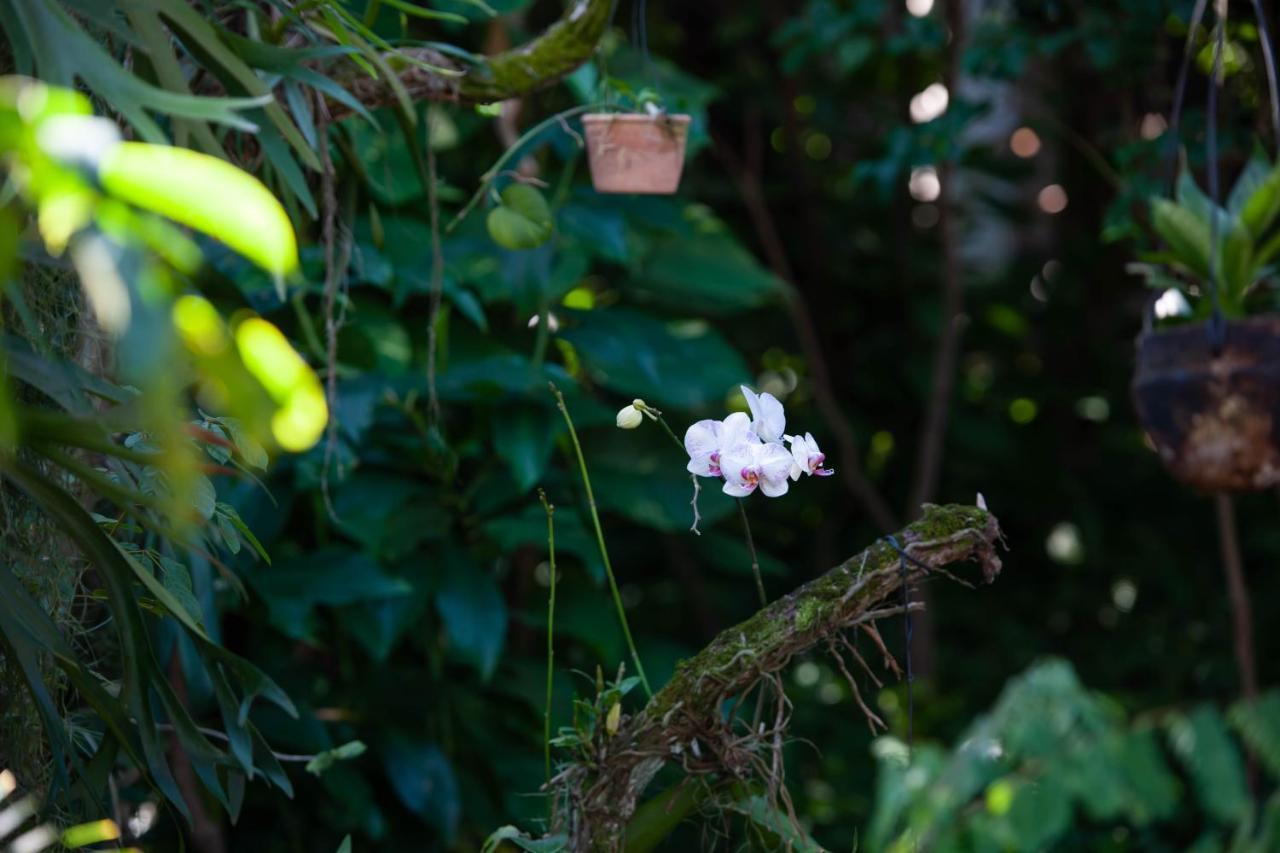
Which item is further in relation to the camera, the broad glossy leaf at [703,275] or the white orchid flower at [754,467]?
the broad glossy leaf at [703,275]

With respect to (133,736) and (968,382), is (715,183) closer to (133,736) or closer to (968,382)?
(968,382)

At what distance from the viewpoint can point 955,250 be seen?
303 centimetres

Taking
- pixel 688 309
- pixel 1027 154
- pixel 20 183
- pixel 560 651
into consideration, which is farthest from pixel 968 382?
pixel 20 183

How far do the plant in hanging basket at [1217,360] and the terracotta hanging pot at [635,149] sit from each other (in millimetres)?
558

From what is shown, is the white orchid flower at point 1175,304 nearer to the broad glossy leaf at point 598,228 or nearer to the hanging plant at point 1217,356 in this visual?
the hanging plant at point 1217,356

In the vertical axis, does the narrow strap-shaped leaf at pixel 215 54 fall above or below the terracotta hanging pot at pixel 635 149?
above

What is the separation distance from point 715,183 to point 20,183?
2891mm

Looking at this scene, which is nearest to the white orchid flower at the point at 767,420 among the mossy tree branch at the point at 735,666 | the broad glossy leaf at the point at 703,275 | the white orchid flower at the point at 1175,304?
the mossy tree branch at the point at 735,666

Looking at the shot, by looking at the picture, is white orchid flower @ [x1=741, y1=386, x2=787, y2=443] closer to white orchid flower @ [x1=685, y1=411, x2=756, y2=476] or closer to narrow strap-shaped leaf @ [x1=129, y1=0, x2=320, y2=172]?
white orchid flower @ [x1=685, y1=411, x2=756, y2=476]

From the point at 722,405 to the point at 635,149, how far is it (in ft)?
4.43

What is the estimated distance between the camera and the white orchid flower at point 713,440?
1002 millimetres

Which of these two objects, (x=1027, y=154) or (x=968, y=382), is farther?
(x=1027, y=154)

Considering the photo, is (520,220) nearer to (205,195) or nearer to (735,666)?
(735,666)

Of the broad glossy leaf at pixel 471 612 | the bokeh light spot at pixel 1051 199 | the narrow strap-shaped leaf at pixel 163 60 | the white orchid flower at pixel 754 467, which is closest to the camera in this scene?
the narrow strap-shaped leaf at pixel 163 60
